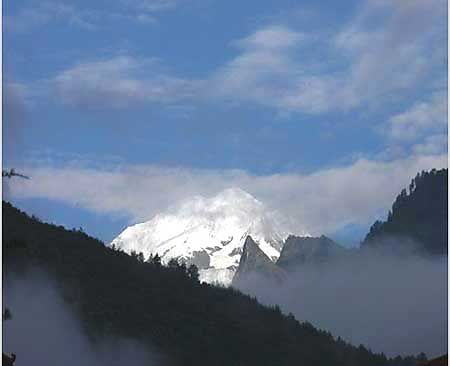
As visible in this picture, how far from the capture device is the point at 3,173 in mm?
28281

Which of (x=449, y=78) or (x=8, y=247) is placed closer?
(x=449, y=78)

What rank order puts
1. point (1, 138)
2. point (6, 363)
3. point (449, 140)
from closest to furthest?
1. point (449, 140)
2. point (1, 138)
3. point (6, 363)

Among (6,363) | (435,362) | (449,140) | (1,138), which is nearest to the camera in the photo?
(449,140)

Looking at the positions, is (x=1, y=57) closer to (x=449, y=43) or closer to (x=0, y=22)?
(x=0, y=22)

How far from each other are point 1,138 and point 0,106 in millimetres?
828

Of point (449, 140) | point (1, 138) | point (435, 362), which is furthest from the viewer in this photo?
point (435, 362)

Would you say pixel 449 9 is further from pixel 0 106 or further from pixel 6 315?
pixel 6 315

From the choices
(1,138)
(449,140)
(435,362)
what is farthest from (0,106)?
(435,362)

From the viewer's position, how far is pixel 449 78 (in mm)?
26375

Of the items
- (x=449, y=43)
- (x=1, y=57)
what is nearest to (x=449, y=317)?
(x=449, y=43)

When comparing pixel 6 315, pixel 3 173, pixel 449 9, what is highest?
pixel 449 9

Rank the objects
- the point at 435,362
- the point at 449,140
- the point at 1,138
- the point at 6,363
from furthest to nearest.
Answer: the point at 6,363 < the point at 435,362 < the point at 1,138 < the point at 449,140

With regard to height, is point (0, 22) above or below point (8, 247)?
above

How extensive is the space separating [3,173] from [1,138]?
1361mm
